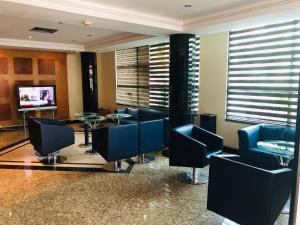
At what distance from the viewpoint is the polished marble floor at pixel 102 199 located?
2.73 metres

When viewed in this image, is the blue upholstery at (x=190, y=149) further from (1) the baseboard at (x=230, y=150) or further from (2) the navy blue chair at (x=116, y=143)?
(1) the baseboard at (x=230, y=150)

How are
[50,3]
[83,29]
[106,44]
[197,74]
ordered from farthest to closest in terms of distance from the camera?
[106,44]
[197,74]
[83,29]
[50,3]

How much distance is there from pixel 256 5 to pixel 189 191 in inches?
111

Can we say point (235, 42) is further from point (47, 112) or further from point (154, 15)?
point (47, 112)

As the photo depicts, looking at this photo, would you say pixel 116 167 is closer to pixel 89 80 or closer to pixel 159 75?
pixel 159 75

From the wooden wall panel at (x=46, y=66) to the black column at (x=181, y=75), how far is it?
487cm

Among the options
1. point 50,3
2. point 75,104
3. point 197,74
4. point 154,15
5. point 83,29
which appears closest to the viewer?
point 50,3

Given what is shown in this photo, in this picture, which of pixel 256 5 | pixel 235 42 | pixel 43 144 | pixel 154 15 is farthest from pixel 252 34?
pixel 43 144

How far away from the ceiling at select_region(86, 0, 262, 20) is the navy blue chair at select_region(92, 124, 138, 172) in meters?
1.88

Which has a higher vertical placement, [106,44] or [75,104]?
[106,44]

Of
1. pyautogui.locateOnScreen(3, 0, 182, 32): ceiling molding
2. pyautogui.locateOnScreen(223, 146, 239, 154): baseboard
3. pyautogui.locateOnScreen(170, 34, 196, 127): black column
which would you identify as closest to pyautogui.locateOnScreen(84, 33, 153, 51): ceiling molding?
pyautogui.locateOnScreen(170, 34, 196, 127): black column

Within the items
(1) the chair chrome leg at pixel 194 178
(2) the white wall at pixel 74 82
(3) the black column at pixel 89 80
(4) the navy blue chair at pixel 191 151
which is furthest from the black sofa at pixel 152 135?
(2) the white wall at pixel 74 82

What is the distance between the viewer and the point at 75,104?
8695 mm

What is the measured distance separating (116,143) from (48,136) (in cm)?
139
